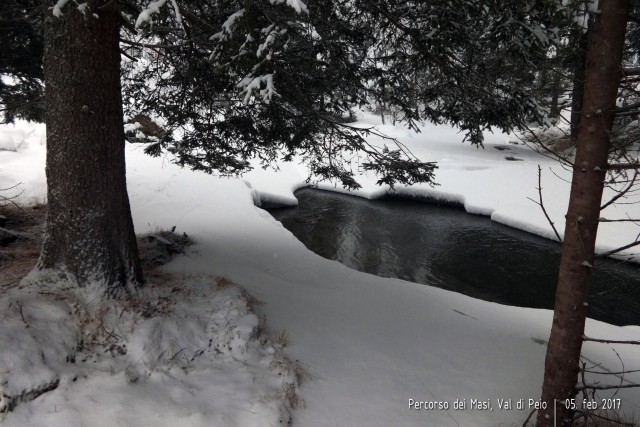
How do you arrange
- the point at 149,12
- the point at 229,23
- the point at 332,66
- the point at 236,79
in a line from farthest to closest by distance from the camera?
1. the point at 236,79
2. the point at 332,66
3. the point at 229,23
4. the point at 149,12

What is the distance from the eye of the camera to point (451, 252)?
12484 millimetres

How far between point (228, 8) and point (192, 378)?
4621 mm

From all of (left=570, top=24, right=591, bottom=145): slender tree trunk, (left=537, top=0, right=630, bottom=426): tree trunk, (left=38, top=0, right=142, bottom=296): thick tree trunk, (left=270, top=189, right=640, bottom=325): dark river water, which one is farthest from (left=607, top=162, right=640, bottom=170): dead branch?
(left=270, top=189, right=640, bottom=325): dark river water

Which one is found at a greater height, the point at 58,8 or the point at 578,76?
the point at 578,76

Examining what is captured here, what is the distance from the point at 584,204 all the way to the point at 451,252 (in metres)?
9.86

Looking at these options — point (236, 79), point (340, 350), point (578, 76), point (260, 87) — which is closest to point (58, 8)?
point (260, 87)

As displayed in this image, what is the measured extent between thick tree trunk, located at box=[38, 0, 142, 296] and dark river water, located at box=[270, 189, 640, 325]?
7.83 metres

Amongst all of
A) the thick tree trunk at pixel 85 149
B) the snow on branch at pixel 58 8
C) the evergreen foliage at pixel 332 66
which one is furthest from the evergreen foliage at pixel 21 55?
the snow on branch at pixel 58 8

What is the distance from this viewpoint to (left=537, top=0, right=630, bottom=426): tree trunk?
278cm

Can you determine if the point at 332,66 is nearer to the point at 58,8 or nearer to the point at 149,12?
the point at 149,12

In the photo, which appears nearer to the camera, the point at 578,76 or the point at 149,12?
the point at 149,12

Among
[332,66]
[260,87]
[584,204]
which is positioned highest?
[332,66]

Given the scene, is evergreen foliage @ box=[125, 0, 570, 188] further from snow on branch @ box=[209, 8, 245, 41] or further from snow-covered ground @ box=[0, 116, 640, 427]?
snow-covered ground @ box=[0, 116, 640, 427]

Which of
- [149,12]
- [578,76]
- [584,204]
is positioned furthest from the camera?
[578,76]
